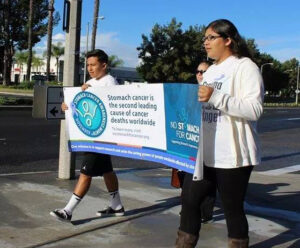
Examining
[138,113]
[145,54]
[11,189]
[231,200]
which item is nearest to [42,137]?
[11,189]

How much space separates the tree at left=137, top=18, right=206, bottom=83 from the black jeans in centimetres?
5703

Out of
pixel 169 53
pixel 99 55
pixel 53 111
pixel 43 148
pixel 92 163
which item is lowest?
pixel 43 148

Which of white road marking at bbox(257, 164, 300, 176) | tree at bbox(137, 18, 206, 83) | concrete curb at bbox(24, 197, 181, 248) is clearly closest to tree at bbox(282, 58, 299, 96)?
tree at bbox(137, 18, 206, 83)

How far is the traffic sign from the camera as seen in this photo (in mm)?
6387

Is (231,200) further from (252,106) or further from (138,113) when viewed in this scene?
(138,113)

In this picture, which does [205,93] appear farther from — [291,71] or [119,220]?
[291,71]

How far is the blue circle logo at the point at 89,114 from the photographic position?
5.04 meters

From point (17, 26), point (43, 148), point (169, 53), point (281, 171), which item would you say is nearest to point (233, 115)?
point (281, 171)

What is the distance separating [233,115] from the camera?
3381 mm

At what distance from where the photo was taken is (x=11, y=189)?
21.1ft

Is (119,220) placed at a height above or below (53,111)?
below

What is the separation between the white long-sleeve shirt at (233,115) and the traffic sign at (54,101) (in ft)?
10.5

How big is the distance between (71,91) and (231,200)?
8.15ft

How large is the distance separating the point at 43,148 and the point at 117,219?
258 inches
